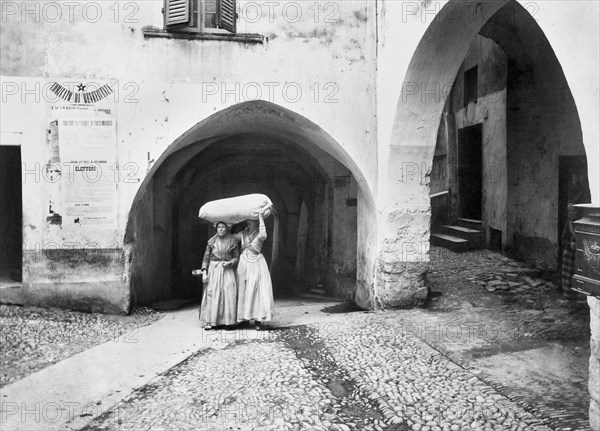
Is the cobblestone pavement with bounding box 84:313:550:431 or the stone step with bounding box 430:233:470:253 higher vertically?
the stone step with bounding box 430:233:470:253

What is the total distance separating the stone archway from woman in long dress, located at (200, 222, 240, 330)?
211cm

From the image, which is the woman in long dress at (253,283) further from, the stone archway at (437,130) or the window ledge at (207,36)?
the window ledge at (207,36)

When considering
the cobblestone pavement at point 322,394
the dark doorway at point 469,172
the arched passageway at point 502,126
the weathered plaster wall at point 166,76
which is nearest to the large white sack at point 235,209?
the weathered plaster wall at point 166,76

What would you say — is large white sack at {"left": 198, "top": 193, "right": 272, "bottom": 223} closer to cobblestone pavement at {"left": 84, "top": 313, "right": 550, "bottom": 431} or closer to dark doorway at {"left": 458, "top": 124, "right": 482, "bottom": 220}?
cobblestone pavement at {"left": 84, "top": 313, "right": 550, "bottom": 431}

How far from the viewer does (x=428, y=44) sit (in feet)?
21.1

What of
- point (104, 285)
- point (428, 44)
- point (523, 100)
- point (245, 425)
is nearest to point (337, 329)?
point (245, 425)

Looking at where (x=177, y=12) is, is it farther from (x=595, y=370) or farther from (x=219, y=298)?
(x=595, y=370)

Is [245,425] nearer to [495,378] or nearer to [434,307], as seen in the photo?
[495,378]

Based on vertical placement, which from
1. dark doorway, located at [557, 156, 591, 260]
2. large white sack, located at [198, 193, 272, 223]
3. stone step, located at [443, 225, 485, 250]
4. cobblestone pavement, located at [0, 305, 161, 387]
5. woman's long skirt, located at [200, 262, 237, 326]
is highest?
dark doorway, located at [557, 156, 591, 260]

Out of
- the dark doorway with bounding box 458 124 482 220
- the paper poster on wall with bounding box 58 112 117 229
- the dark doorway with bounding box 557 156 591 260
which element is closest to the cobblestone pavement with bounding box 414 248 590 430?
the dark doorway with bounding box 557 156 591 260

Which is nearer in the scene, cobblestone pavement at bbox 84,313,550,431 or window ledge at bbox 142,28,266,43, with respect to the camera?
cobblestone pavement at bbox 84,313,550,431

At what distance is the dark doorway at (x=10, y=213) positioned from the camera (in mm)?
7461

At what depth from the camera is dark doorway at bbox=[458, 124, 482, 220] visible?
12.9 metres

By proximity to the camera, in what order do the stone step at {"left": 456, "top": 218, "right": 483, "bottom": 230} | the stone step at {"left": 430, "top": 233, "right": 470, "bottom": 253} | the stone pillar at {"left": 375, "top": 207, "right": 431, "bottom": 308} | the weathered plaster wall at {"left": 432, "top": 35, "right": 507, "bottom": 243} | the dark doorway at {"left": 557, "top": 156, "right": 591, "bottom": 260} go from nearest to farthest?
the stone pillar at {"left": 375, "top": 207, "right": 431, "bottom": 308}
the dark doorway at {"left": 557, "top": 156, "right": 591, "bottom": 260}
the weathered plaster wall at {"left": 432, "top": 35, "right": 507, "bottom": 243}
the stone step at {"left": 430, "top": 233, "right": 470, "bottom": 253}
the stone step at {"left": 456, "top": 218, "right": 483, "bottom": 230}
